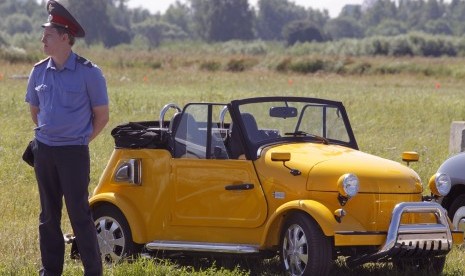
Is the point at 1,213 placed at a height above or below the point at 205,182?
below

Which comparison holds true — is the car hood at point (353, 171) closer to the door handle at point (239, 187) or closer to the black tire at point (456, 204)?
the door handle at point (239, 187)

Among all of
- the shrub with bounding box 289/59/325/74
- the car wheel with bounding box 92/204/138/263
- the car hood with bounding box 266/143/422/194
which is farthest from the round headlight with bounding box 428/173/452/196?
the shrub with bounding box 289/59/325/74

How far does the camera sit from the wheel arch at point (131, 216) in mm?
8703

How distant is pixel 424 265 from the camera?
28.1ft

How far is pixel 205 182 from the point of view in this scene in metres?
8.55

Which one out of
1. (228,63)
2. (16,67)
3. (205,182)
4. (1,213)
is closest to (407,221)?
(205,182)

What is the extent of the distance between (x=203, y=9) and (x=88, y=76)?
162772 millimetres

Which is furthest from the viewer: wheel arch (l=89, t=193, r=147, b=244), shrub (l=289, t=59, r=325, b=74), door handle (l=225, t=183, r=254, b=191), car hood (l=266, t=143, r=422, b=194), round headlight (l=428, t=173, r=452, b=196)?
shrub (l=289, t=59, r=325, b=74)

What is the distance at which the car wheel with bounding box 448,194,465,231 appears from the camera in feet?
32.2

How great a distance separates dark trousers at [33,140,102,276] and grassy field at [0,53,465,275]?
48 centimetres

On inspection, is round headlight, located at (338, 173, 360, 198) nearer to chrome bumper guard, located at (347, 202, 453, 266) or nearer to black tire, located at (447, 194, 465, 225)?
chrome bumper guard, located at (347, 202, 453, 266)

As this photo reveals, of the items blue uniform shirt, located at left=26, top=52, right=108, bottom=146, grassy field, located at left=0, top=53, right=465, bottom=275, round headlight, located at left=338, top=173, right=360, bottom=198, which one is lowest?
grassy field, located at left=0, top=53, right=465, bottom=275

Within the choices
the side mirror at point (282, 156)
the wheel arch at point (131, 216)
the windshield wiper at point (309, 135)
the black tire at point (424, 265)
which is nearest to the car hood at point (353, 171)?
the side mirror at point (282, 156)

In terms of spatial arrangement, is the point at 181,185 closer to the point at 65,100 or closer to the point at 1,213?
the point at 65,100
